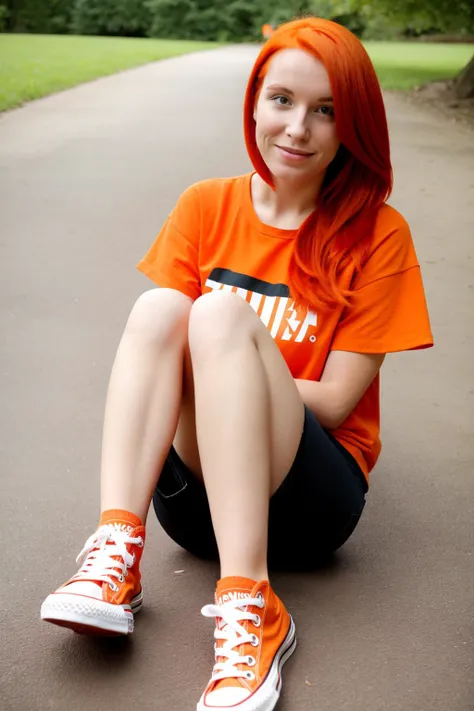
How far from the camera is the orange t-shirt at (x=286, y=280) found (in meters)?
2.23

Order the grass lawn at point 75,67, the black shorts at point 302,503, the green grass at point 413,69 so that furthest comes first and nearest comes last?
the green grass at point 413,69
the grass lawn at point 75,67
the black shorts at point 302,503

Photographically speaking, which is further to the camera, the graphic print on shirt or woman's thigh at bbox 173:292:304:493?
the graphic print on shirt

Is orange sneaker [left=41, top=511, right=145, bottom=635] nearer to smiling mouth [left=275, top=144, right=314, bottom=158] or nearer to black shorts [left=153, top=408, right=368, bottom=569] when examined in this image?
black shorts [left=153, top=408, right=368, bottom=569]

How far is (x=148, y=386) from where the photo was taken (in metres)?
2.09

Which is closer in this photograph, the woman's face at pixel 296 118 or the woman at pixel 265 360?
the woman at pixel 265 360

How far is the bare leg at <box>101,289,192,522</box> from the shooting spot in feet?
6.80

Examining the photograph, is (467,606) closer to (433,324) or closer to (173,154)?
(433,324)

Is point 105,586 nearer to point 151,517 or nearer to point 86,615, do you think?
point 86,615

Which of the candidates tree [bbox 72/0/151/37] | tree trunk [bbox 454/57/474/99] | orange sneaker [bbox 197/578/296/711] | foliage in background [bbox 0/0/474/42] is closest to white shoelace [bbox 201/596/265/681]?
orange sneaker [bbox 197/578/296/711]

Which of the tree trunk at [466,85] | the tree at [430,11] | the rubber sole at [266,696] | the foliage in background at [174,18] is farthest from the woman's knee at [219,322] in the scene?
the foliage in background at [174,18]

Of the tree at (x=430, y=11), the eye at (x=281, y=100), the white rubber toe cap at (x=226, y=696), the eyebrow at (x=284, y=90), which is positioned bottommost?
the tree at (x=430, y=11)

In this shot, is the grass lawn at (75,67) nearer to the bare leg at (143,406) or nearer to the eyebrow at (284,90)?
the eyebrow at (284,90)

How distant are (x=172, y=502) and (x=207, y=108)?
10.4 metres

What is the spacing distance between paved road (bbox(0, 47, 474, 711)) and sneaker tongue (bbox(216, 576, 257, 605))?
188 mm
